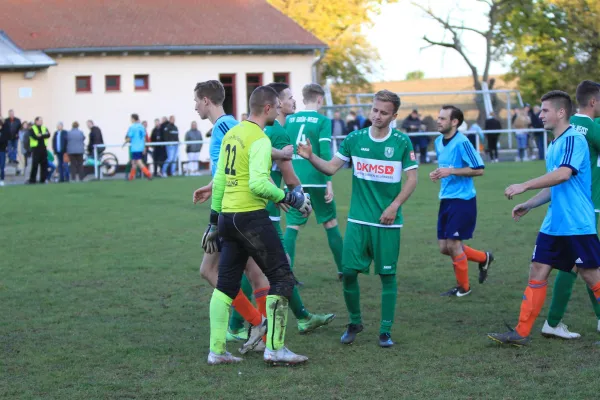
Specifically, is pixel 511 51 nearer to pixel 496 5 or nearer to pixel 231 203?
pixel 496 5

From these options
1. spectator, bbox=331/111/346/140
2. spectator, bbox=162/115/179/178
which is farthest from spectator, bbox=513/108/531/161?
spectator, bbox=162/115/179/178

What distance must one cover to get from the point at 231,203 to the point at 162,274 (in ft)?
14.0

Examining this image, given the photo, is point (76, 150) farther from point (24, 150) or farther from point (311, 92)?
point (311, 92)

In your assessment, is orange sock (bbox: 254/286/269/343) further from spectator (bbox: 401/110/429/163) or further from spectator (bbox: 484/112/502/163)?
spectator (bbox: 484/112/502/163)

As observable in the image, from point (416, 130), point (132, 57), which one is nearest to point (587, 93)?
point (416, 130)

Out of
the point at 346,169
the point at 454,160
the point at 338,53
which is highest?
the point at 338,53

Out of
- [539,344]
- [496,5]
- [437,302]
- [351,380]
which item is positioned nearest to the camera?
[351,380]

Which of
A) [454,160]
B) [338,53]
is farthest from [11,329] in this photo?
[338,53]

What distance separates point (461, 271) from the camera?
893 cm

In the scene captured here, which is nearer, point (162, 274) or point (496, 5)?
point (162, 274)

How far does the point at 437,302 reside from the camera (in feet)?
28.3

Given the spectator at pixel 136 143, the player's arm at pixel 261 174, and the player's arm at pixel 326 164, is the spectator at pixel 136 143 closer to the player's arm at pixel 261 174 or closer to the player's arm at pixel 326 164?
the player's arm at pixel 326 164

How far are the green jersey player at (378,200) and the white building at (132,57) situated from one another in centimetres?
2935

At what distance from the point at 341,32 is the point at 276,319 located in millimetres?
45180
